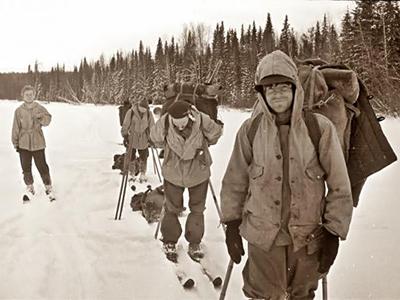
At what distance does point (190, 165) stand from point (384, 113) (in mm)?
4766

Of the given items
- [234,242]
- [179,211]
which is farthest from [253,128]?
[179,211]

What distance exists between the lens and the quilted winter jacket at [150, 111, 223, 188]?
13.2ft

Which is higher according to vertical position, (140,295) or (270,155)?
(270,155)

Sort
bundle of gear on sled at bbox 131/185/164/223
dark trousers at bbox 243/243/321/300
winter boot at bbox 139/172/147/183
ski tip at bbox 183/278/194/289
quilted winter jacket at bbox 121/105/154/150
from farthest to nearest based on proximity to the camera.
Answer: winter boot at bbox 139/172/147/183 → quilted winter jacket at bbox 121/105/154/150 → bundle of gear on sled at bbox 131/185/164/223 → ski tip at bbox 183/278/194/289 → dark trousers at bbox 243/243/321/300

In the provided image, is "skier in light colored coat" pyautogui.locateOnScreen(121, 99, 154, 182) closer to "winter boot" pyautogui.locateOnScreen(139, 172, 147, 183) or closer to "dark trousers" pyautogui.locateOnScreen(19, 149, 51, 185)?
→ "winter boot" pyautogui.locateOnScreen(139, 172, 147, 183)

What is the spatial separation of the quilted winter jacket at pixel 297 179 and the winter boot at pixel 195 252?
1916 mm

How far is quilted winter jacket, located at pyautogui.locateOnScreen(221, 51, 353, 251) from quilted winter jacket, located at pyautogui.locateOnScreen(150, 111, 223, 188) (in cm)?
177

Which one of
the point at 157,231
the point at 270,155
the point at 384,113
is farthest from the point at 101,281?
the point at 384,113

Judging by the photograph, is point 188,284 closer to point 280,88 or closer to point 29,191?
point 280,88

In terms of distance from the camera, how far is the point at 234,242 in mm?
2350

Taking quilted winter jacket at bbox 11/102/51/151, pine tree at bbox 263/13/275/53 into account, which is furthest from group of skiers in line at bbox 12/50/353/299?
pine tree at bbox 263/13/275/53

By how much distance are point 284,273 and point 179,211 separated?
6.47 feet

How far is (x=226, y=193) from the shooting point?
2.37 meters

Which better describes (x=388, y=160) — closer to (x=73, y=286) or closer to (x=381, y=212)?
(x=381, y=212)
